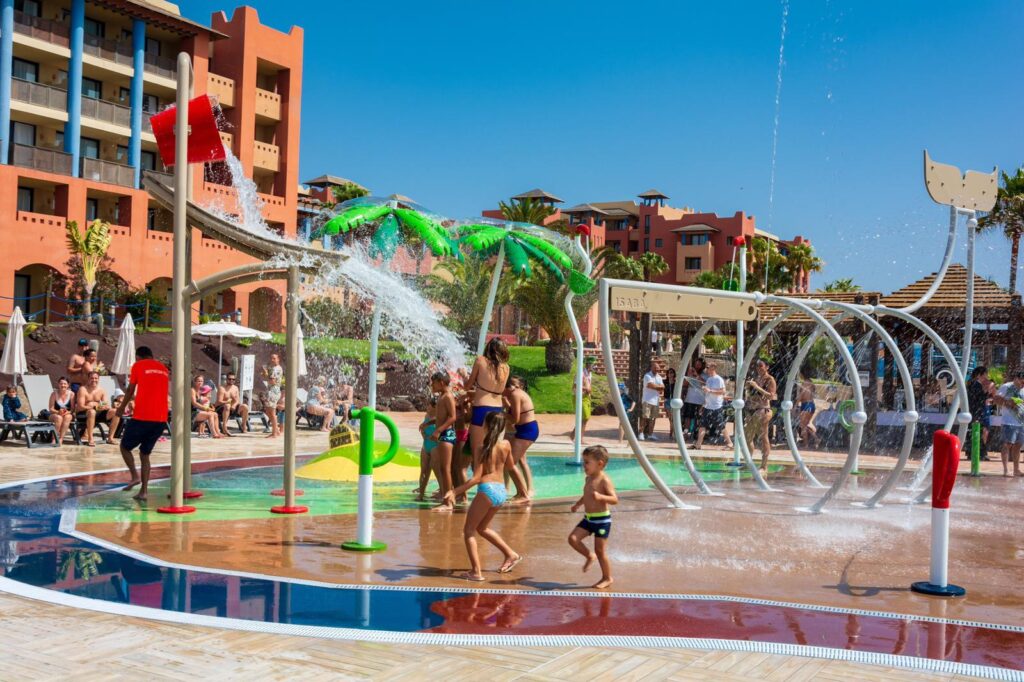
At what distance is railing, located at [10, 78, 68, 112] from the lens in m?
34.6

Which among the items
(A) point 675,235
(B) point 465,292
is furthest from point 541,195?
(B) point 465,292

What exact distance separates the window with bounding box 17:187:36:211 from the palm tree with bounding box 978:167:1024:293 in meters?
38.6

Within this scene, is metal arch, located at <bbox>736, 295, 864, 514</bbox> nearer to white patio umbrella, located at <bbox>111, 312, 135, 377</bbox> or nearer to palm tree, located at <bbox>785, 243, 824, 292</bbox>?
white patio umbrella, located at <bbox>111, 312, 135, 377</bbox>

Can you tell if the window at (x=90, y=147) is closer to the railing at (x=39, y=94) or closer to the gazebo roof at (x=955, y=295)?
the railing at (x=39, y=94)

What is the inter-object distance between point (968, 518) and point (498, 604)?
702cm

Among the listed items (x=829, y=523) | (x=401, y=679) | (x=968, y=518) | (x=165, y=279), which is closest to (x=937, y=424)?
(x=968, y=518)

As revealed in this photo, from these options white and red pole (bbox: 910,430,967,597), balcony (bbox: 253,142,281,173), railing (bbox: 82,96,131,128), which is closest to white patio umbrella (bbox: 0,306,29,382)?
white and red pole (bbox: 910,430,967,597)

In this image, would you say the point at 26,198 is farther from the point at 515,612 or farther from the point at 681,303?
the point at 515,612

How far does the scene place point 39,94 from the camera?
35188mm

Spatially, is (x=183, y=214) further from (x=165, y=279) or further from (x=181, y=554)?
(x=165, y=279)

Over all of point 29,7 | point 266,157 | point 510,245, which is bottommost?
point 510,245

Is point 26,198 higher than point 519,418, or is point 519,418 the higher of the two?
point 26,198

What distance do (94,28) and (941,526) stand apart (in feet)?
128

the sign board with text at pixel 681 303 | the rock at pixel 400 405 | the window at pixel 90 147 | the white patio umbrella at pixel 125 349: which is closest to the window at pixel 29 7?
the window at pixel 90 147
